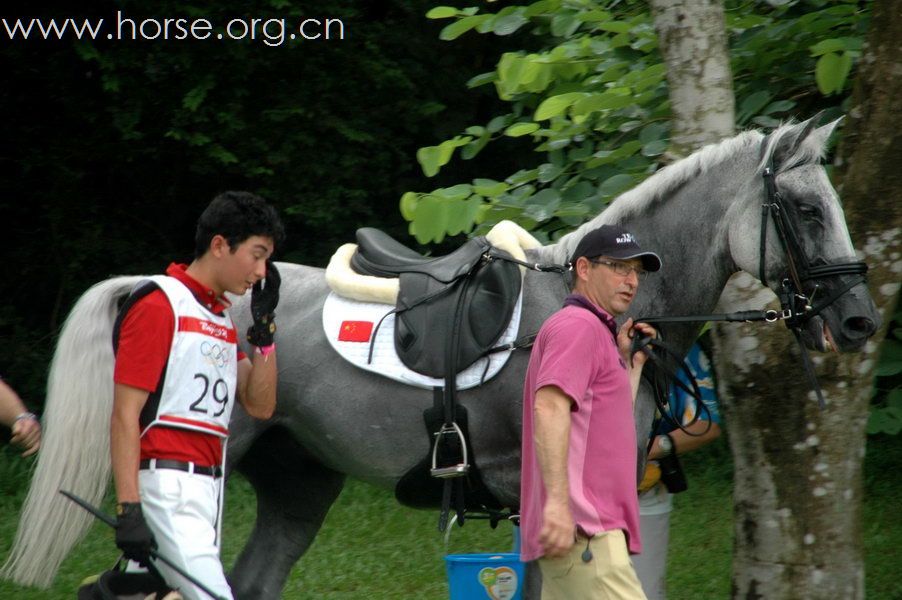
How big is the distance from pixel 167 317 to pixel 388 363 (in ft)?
3.86

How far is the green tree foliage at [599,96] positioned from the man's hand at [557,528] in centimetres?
206

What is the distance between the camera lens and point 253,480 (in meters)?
4.98

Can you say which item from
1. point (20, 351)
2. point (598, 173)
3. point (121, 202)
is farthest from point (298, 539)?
point (121, 202)

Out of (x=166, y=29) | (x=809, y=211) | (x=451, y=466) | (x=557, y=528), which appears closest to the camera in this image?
(x=557, y=528)

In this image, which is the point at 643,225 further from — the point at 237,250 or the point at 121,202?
the point at 121,202

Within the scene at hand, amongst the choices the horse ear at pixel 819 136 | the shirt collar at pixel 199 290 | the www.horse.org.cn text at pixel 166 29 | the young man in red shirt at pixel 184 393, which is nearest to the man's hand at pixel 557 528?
the young man in red shirt at pixel 184 393

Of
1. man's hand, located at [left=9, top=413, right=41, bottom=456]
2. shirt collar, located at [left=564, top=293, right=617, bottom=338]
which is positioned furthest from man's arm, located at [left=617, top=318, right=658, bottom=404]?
man's hand, located at [left=9, top=413, right=41, bottom=456]

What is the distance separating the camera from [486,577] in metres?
4.58

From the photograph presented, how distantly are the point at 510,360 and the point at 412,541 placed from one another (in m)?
4.01

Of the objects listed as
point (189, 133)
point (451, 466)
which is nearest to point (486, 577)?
point (451, 466)

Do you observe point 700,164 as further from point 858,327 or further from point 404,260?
point 404,260

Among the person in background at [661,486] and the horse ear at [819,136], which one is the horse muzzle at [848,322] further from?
the person in background at [661,486]

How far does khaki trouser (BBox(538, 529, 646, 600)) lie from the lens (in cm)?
324

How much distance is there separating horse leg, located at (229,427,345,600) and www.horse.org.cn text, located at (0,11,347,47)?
17.0ft
